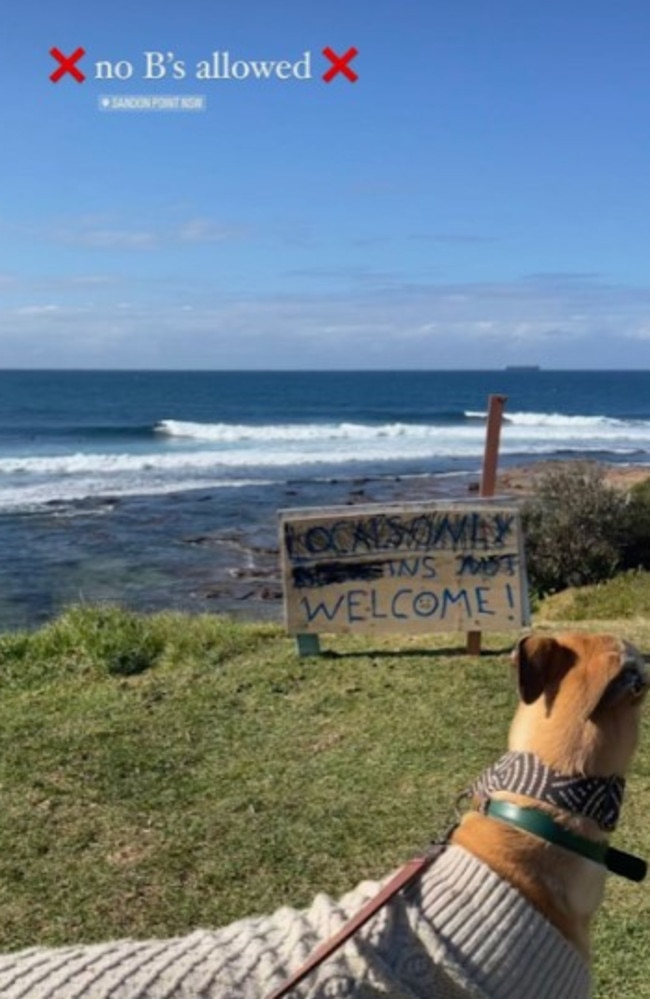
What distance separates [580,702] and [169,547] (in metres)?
17.6

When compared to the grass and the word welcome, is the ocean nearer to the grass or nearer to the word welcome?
the grass

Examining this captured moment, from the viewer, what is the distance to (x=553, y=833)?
7.50 ft

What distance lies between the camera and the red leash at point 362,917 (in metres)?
1.98

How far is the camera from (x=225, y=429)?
51.8 meters

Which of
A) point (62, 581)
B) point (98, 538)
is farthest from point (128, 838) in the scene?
point (98, 538)

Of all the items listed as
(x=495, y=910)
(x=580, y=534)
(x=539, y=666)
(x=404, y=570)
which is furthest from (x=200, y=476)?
(x=495, y=910)

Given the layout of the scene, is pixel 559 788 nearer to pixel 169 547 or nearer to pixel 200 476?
pixel 169 547

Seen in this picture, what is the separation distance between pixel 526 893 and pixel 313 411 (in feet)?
229

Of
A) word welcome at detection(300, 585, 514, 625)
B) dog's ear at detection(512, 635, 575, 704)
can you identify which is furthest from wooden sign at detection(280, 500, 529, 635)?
dog's ear at detection(512, 635, 575, 704)

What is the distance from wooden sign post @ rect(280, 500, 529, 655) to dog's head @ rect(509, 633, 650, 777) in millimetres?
4639

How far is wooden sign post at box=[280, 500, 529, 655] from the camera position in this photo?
23.5ft

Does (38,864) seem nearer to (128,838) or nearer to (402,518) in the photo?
(128,838)

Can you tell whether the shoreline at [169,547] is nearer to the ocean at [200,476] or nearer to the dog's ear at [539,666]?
the ocean at [200,476]

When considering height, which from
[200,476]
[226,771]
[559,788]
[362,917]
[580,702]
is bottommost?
[200,476]
